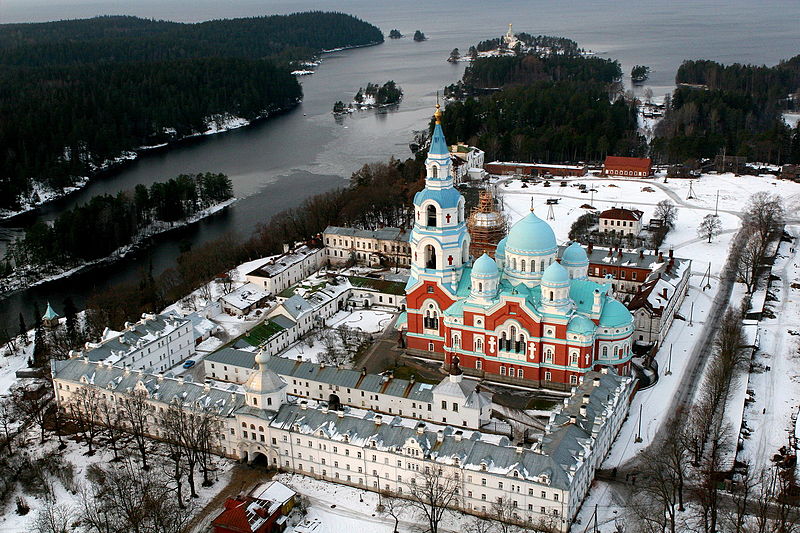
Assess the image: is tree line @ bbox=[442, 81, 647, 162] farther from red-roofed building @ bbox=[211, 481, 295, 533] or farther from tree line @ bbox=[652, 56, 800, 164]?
red-roofed building @ bbox=[211, 481, 295, 533]

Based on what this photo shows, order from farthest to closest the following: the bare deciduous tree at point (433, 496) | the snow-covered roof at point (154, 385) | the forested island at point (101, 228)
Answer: the forested island at point (101, 228) < the snow-covered roof at point (154, 385) < the bare deciduous tree at point (433, 496)

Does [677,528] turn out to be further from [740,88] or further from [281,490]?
[740,88]

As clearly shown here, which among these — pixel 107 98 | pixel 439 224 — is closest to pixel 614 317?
pixel 439 224

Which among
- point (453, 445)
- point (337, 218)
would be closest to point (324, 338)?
point (453, 445)

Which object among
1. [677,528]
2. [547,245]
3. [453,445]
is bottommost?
[677,528]

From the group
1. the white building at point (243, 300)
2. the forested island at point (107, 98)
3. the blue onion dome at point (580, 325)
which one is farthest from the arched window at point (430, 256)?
the forested island at point (107, 98)

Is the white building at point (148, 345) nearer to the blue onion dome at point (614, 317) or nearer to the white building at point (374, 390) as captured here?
the white building at point (374, 390)
